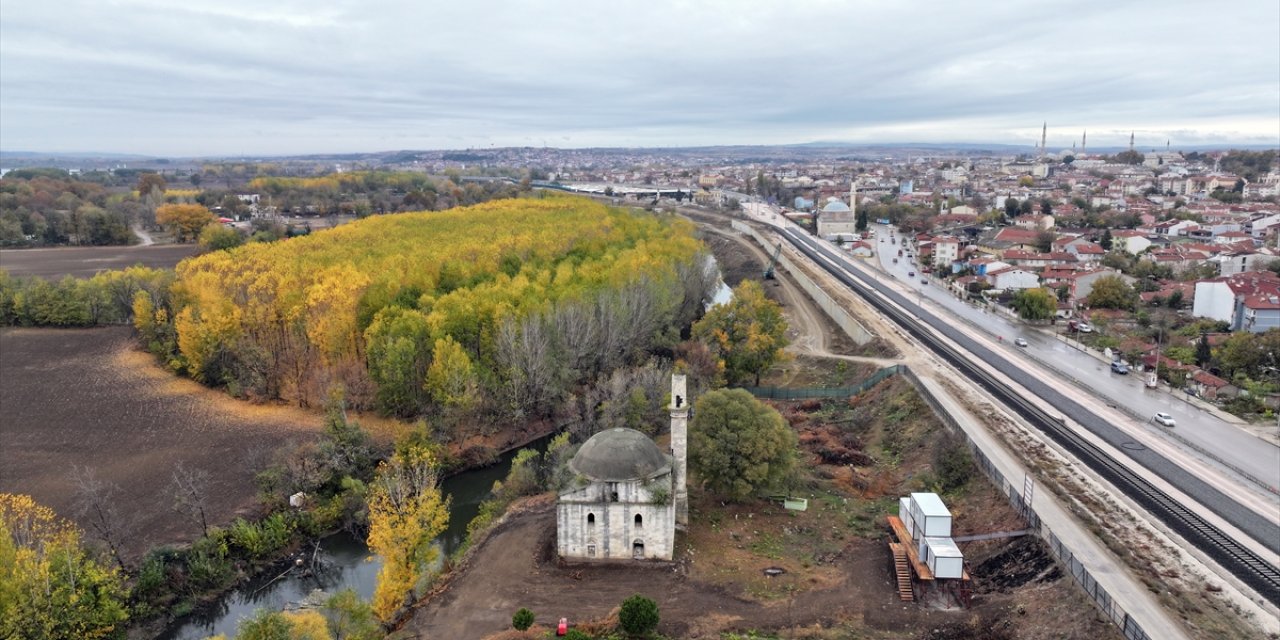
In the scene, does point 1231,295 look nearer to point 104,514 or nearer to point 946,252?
point 946,252

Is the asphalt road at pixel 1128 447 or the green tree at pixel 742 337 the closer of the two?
the asphalt road at pixel 1128 447

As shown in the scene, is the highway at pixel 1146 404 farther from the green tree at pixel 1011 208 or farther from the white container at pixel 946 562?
the green tree at pixel 1011 208

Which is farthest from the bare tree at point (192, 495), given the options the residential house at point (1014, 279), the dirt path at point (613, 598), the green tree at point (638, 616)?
the residential house at point (1014, 279)

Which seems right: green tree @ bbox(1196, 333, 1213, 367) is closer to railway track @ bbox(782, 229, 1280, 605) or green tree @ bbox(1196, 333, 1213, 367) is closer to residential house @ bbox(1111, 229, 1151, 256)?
railway track @ bbox(782, 229, 1280, 605)

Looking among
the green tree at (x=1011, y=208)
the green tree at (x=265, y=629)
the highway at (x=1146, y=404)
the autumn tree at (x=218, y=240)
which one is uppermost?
the green tree at (x=1011, y=208)

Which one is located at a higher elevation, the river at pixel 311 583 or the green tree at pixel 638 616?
the green tree at pixel 638 616

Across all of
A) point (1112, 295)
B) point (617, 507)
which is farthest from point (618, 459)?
point (1112, 295)

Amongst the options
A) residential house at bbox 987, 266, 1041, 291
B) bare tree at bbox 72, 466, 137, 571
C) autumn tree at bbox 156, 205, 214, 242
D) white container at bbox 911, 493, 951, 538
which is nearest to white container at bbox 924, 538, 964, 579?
white container at bbox 911, 493, 951, 538
